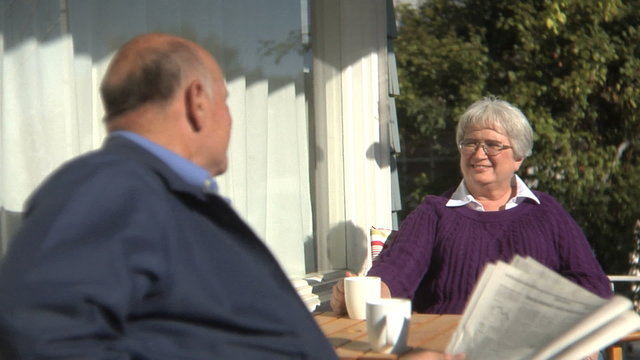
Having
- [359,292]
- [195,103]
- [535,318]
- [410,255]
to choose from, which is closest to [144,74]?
[195,103]

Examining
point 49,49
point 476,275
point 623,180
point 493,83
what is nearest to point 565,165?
point 623,180

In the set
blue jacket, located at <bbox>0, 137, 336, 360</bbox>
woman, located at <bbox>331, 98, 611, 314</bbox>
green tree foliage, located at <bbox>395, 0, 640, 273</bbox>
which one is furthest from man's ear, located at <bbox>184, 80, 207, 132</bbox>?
green tree foliage, located at <bbox>395, 0, 640, 273</bbox>

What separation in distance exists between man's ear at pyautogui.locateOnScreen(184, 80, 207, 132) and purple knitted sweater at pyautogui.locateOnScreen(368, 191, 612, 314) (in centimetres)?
176

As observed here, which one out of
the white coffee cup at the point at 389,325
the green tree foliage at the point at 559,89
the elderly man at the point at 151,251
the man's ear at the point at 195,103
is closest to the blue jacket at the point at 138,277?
the elderly man at the point at 151,251

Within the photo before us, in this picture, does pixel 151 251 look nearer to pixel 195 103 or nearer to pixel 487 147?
pixel 195 103

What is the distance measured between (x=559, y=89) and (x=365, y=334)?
3971 mm

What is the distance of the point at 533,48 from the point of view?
604cm

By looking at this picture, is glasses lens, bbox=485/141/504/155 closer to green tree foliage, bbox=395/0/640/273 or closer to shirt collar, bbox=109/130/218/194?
shirt collar, bbox=109/130/218/194

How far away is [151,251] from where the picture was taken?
1.24 metres

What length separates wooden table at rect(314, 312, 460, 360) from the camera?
2157 millimetres

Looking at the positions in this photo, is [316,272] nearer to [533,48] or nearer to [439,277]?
[439,277]

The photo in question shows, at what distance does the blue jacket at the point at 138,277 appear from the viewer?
3.76ft

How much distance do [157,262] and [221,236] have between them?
14 centimetres

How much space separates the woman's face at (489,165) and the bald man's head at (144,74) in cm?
209
